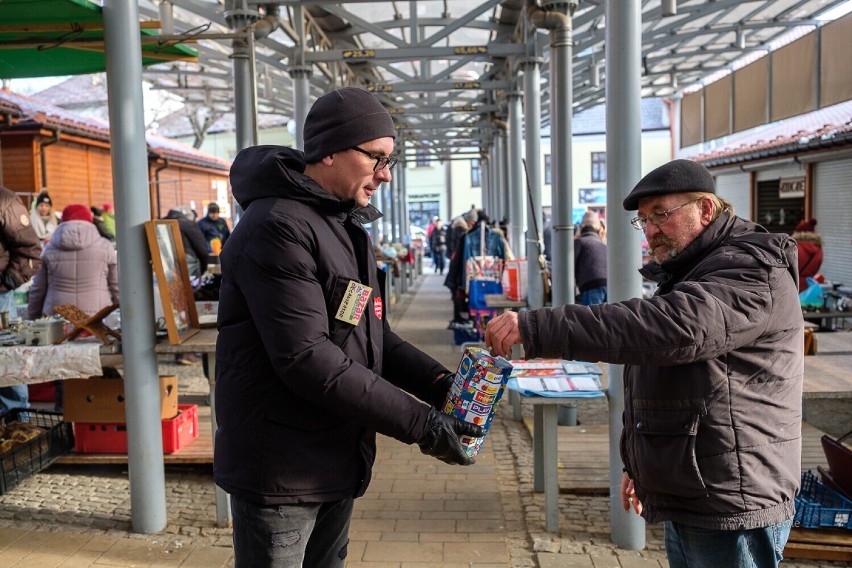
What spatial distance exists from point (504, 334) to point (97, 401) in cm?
413

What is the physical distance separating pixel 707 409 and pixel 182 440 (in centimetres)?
420

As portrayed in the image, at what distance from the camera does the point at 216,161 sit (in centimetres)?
1969

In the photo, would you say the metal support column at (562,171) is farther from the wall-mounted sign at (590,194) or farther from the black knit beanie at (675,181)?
the wall-mounted sign at (590,194)

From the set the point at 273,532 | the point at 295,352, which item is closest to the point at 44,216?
the point at 273,532

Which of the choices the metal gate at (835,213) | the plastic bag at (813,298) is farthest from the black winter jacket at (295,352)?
the metal gate at (835,213)

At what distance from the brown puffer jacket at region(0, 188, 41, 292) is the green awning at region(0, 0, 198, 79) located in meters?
0.92

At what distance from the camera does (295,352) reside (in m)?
2.14

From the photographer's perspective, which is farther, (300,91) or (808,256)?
(300,91)

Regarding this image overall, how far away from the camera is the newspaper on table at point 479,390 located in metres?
2.35

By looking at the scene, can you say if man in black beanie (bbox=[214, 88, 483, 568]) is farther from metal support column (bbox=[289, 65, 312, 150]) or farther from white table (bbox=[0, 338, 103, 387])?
metal support column (bbox=[289, 65, 312, 150])

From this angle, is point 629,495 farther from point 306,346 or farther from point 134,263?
point 134,263

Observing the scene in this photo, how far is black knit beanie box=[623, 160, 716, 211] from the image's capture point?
7.91ft

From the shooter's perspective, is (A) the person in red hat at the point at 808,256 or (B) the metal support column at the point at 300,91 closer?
(A) the person in red hat at the point at 808,256

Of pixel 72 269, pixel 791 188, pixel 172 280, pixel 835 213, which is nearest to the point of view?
pixel 172 280
